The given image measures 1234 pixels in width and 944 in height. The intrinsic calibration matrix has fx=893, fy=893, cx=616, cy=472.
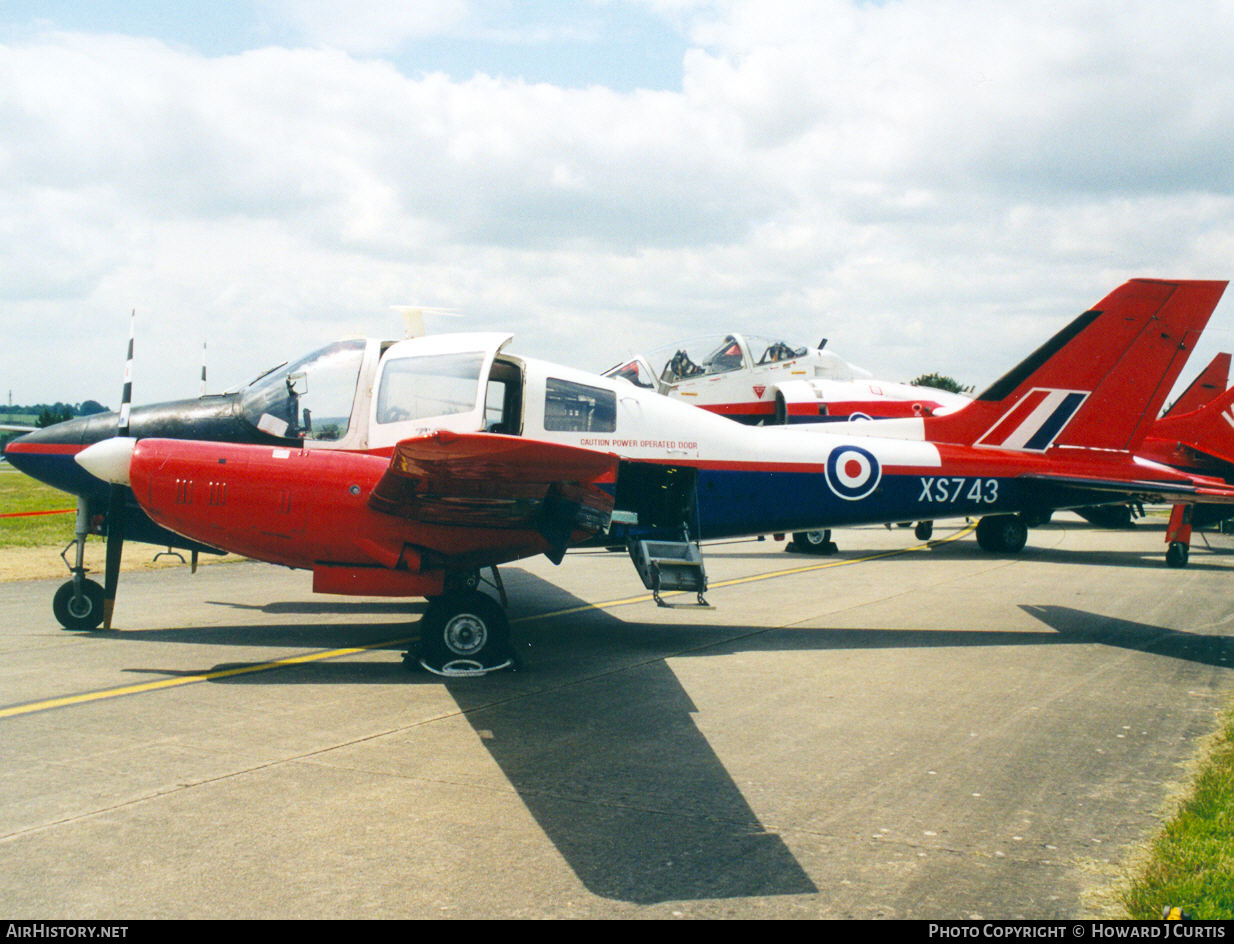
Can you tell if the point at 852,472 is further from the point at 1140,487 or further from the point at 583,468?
the point at 583,468

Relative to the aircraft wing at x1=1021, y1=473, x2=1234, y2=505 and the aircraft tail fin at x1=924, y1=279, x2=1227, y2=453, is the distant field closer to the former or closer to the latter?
the aircraft tail fin at x1=924, y1=279, x2=1227, y2=453

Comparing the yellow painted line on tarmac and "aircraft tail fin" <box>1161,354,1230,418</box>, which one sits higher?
"aircraft tail fin" <box>1161,354,1230,418</box>

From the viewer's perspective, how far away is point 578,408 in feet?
29.3

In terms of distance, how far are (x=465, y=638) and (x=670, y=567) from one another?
1.92 m

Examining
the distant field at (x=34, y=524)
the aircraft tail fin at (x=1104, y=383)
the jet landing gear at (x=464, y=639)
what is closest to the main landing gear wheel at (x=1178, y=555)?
the aircraft tail fin at (x=1104, y=383)

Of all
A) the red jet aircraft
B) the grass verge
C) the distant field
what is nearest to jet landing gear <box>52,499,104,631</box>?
the red jet aircraft

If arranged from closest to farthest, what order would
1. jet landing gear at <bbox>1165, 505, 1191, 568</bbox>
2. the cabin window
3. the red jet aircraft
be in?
the red jet aircraft
the cabin window
jet landing gear at <bbox>1165, 505, 1191, 568</bbox>

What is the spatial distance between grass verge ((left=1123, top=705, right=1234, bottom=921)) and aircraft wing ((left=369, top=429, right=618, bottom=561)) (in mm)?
3565

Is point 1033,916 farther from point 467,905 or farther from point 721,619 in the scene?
point 721,619

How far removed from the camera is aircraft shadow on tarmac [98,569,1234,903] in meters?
3.92

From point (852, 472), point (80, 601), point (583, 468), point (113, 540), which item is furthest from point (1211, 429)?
point (80, 601)

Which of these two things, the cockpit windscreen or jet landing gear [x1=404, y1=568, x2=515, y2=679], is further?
the cockpit windscreen

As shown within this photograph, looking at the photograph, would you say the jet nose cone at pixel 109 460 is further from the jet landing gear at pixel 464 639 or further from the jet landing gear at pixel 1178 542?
the jet landing gear at pixel 1178 542
